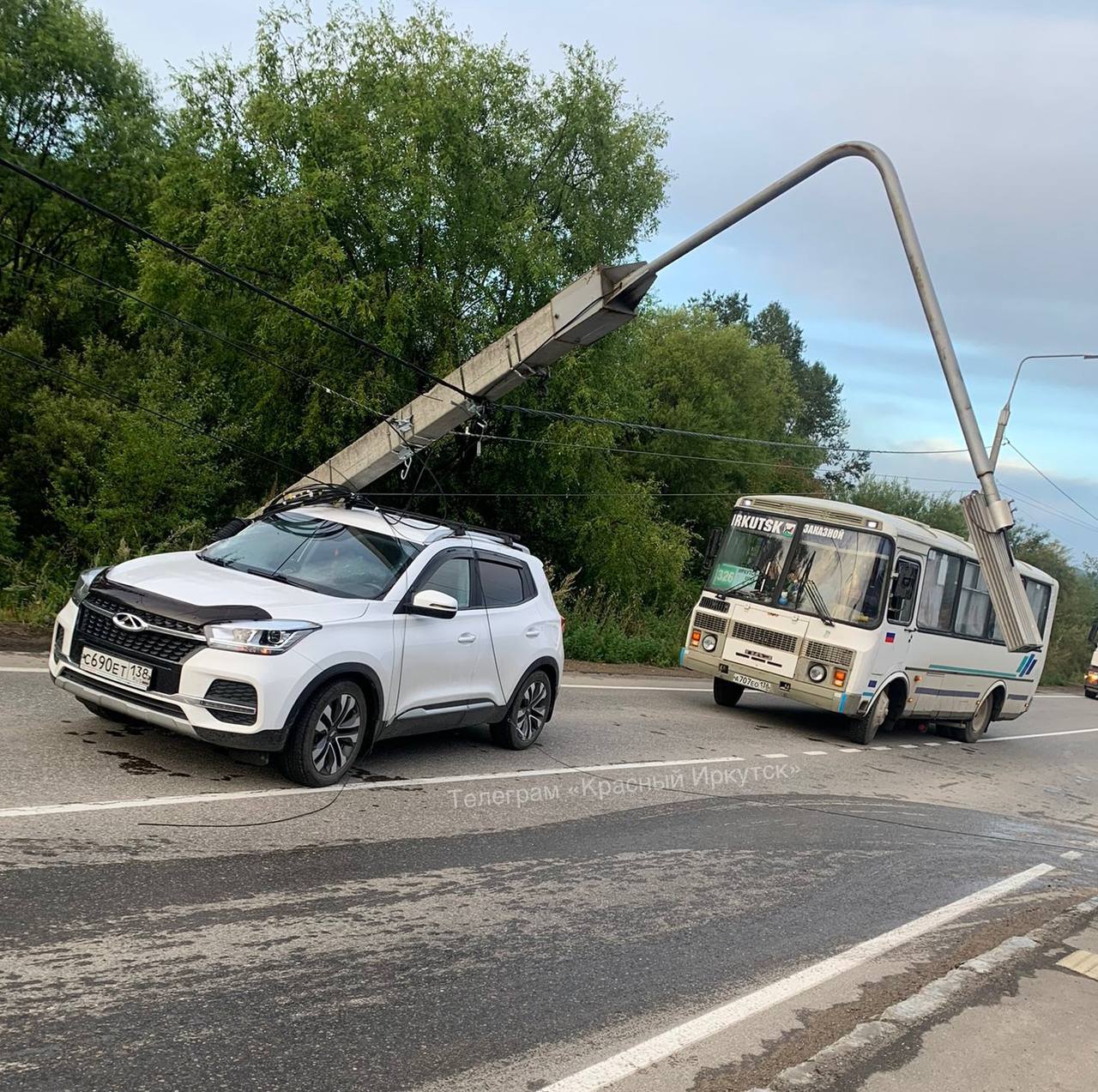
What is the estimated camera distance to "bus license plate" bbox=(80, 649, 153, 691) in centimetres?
692

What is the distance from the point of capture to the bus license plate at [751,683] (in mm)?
14947

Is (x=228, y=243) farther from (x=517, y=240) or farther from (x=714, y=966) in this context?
(x=714, y=966)

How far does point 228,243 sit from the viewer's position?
23188 mm

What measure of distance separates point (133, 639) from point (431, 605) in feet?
6.65

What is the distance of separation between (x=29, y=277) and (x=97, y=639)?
29.5 meters

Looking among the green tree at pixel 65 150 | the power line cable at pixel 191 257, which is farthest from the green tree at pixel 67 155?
the power line cable at pixel 191 257

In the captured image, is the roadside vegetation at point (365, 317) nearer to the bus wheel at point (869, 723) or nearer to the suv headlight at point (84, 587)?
the bus wheel at point (869, 723)

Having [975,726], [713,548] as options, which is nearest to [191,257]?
[713,548]

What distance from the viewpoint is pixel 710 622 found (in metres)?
15.8

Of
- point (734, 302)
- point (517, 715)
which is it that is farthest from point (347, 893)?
point (734, 302)

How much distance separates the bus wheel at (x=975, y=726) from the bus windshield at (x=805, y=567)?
507cm

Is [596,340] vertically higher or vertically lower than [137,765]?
higher

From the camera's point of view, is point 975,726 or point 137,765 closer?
point 137,765

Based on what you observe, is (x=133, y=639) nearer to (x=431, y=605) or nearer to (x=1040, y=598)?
(x=431, y=605)
